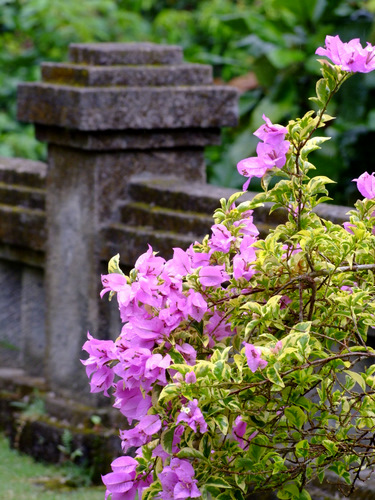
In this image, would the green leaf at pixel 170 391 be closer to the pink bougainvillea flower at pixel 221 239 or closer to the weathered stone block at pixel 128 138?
the pink bougainvillea flower at pixel 221 239

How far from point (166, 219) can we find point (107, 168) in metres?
0.35

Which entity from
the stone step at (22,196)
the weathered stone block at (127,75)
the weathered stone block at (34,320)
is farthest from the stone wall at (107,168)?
the weathered stone block at (34,320)

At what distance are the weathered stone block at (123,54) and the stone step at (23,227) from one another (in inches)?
27.6

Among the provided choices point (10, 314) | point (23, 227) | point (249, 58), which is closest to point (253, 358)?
point (23, 227)

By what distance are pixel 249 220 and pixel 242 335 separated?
0.24 meters

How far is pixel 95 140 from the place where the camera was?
3.70 m

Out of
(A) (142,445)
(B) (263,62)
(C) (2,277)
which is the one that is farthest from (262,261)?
(B) (263,62)

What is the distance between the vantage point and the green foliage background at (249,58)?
256 inches

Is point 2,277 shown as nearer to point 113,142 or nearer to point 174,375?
point 113,142

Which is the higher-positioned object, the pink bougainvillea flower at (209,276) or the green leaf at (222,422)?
the pink bougainvillea flower at (209,276)

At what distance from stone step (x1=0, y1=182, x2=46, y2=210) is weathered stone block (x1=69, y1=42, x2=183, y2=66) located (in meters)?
0.64

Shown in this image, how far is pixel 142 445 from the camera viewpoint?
1.91 meters

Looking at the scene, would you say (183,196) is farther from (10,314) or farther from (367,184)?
(367,184)

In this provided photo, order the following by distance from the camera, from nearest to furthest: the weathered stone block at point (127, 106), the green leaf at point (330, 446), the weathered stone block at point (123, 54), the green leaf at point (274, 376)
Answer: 1. the green leaf at point (274, 376)
2. the green leaf at point (330, 446)
3. the weathered stone block at point (127, 106)
4. the weathered stone block at point (123, 54)
